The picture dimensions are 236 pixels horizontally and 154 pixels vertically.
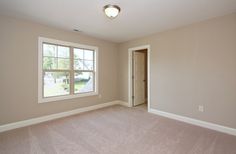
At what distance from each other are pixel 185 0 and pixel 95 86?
3.51 m

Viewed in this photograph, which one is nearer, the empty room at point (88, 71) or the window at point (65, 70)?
the empty room at point (88, 71)

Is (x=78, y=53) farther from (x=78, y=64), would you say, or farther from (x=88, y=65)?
(x=88, y=65)

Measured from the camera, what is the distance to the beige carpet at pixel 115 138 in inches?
84.6

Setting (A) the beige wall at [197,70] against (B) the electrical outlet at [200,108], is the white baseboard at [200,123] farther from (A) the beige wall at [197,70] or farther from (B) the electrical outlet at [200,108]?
(B) the electrical outlet at [200,108]

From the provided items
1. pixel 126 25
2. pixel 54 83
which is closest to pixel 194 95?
pixel 126 25

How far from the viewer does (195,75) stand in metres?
3.22

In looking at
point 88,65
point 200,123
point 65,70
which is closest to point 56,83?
point 65,70

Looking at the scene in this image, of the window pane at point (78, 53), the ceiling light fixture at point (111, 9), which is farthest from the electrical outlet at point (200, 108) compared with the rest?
the window pane at point (78, 53)

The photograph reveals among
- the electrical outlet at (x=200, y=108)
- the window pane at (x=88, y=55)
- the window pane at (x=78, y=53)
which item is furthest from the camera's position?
the window pane at (x=88, y=55)

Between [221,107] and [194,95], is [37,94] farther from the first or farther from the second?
[221,107]

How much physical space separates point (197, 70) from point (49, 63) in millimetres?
3890

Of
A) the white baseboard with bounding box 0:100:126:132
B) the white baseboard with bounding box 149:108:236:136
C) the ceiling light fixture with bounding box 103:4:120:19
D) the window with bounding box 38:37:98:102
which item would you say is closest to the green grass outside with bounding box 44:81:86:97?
the window with bounding box 38:37:98:102

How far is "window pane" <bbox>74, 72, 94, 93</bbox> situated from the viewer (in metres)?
4.17

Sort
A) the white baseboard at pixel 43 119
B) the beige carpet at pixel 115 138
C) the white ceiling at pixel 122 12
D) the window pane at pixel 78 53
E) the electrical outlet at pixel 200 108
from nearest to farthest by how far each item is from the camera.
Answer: the beige carpet at pixel 115 138 → the white ceiling at pixel 122 12 → the white baseboard at pixel 43 119 → the electrical outlet at pixel 200 108 → the window pane at pixel 78 53
